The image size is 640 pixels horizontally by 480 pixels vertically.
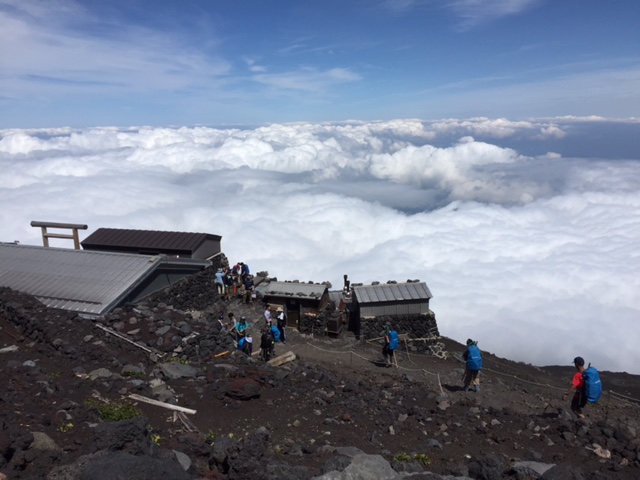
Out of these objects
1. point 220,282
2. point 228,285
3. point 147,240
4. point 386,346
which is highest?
point 147,240

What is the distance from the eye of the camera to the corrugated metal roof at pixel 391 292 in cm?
2250

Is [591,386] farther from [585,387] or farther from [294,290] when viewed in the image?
[294,290]

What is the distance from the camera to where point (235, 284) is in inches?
1003

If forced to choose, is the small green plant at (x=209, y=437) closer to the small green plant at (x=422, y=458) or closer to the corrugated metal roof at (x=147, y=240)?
the small green plant at (x=422, y=458)

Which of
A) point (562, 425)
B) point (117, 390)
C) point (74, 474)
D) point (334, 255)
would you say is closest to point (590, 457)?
point (562, 425)

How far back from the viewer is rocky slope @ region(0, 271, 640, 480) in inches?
258

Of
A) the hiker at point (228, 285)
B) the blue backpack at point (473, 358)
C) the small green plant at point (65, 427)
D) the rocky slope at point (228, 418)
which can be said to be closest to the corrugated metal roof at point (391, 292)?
the rocky slope at point (228, 418)

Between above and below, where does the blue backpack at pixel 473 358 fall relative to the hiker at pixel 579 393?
below

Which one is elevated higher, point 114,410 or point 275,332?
point 114,410

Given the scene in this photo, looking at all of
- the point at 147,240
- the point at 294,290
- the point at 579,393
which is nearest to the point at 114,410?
the point at 579,393

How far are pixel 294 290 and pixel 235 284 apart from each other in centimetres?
354

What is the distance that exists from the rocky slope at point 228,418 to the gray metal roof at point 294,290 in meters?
7.00

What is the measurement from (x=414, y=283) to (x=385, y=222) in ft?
485

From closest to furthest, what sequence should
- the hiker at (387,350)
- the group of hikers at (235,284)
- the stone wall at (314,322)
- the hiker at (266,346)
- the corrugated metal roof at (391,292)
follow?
the hiker at (266,346)
the hiker at (387,350)
the corrugated metal roof at (391,292)
the stone wall at (314,322)
the group of hikers at (235,284)
